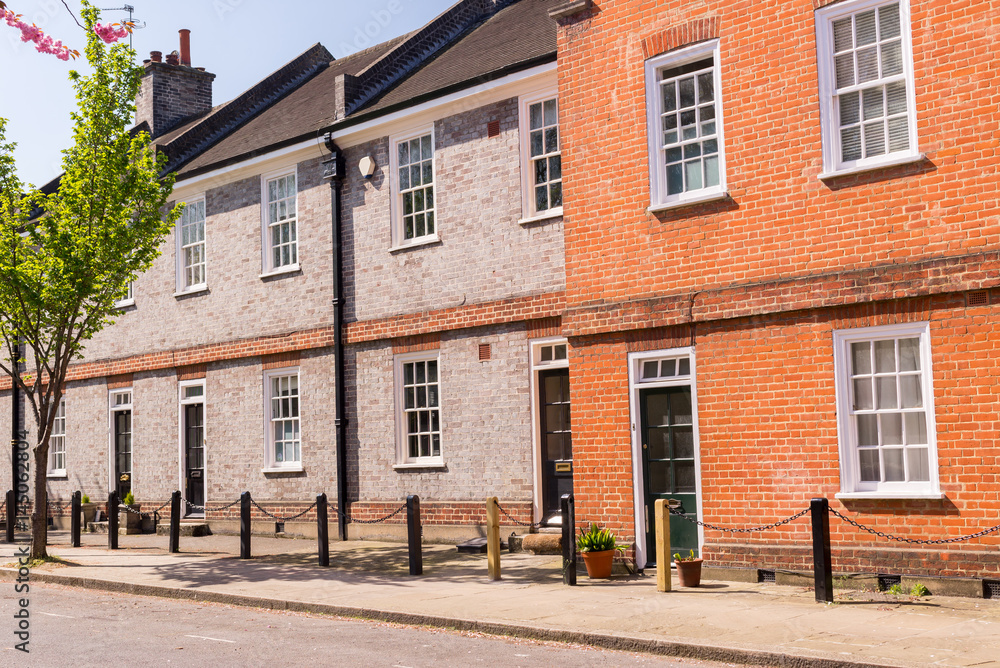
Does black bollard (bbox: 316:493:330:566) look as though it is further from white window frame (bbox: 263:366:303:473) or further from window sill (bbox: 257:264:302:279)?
window sill (bbox: 257:264:302:279)

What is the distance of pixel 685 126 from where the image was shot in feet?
39.8

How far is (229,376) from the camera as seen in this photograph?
65.1ft

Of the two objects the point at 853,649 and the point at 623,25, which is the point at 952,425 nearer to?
the point at 853,649

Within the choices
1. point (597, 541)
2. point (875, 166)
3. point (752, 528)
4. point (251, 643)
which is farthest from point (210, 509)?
point (875, 166)

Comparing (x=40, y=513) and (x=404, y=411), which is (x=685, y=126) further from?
(x=40, y=513)

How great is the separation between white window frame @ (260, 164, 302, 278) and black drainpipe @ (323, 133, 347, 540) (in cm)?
105

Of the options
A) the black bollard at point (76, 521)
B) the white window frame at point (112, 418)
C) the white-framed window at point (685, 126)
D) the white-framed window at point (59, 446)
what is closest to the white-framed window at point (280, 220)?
the black bollard at point (76, 521)

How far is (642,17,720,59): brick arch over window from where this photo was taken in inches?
465

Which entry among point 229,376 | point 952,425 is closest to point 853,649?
point 952,425

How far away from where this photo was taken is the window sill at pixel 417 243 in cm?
1633

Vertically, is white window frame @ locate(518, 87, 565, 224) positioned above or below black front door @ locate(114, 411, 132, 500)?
above

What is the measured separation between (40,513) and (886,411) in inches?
491

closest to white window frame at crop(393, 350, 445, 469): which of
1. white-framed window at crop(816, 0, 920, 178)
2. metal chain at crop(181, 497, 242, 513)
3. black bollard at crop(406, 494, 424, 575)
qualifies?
black bollard at crop(406, 494, 424, 575)

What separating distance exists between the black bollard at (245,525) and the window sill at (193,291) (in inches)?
246
